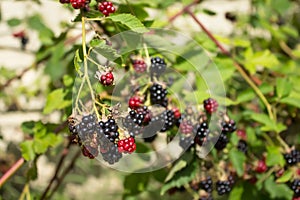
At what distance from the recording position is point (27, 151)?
206cm

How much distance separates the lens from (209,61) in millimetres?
2361

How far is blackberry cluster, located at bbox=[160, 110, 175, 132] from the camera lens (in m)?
1.79

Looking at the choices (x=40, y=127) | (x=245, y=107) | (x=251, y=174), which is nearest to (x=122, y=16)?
(x=40, y=127)

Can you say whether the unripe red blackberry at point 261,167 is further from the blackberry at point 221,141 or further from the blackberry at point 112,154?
the blackberry at point 112,154

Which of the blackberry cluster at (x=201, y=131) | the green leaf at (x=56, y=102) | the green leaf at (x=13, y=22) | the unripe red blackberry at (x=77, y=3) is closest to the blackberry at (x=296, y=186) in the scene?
the blackberry cluster at (x=201, y=131)

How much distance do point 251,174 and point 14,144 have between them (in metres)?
1.97

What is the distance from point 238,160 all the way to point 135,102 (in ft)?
1.94

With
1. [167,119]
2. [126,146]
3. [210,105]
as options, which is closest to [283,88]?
[210,105]

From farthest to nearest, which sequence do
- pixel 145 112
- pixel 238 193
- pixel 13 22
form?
pixel 13 22 → pixel 238 193 → pixel 145 112

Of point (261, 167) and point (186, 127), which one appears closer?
point (186, 127)

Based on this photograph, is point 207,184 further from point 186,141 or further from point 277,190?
point 277,190

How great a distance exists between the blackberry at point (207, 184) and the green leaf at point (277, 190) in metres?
0.34

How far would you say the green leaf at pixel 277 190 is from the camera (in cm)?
228

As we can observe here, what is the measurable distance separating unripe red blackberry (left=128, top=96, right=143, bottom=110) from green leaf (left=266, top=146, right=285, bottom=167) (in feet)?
2.03
